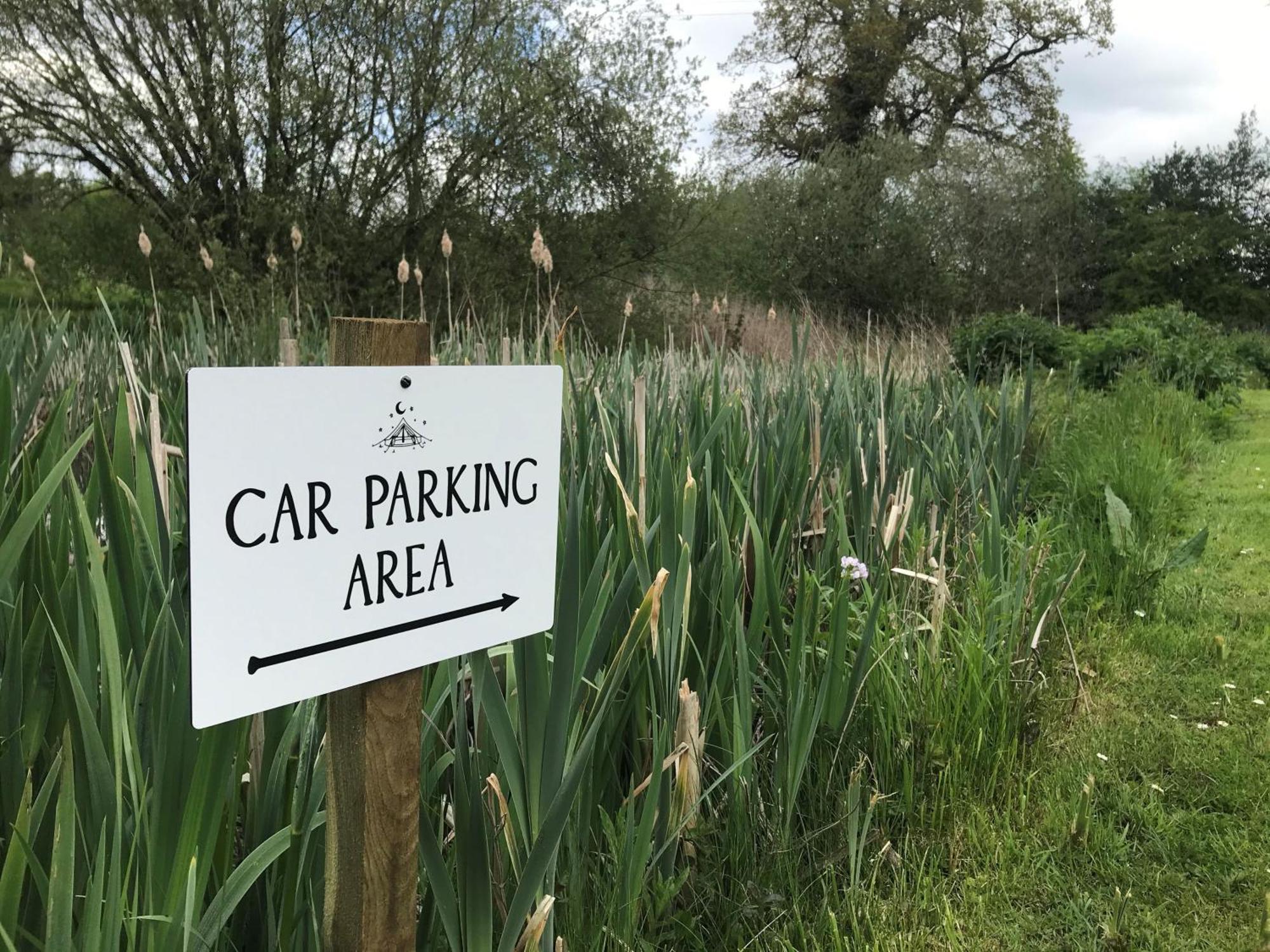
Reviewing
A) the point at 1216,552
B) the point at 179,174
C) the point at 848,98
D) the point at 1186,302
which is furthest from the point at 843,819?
the point at 848,98

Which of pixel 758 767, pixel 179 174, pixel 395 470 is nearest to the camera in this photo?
pixel 395 470

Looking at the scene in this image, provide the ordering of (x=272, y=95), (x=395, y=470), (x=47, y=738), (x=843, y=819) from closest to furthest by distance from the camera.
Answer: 1. (x=395, y=470)
2. (x=47, y=738)
3. (x=843, y=819)
4. (x=272, y=95)

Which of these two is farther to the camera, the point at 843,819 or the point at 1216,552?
the point at 1216,552

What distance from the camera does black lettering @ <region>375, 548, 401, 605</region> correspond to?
0.75 metres

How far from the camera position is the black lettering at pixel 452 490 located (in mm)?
800

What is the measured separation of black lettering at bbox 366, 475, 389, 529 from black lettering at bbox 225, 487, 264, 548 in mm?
88

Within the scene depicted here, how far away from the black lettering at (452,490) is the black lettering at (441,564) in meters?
0.03

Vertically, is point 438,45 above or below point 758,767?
above

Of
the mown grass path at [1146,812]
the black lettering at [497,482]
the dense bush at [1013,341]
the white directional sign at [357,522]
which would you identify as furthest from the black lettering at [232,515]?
the dense bush at [1013,341]

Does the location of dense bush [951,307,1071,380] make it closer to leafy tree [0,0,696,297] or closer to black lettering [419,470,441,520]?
leafy tree [0,0,696,297]

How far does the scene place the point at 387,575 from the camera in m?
0.76

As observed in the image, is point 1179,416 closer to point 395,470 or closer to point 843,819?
point 843,819

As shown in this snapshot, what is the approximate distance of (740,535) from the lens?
70.9 inches

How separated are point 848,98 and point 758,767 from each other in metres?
21.9
